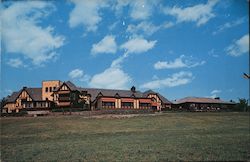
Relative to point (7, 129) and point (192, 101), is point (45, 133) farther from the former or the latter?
point (192, 101)

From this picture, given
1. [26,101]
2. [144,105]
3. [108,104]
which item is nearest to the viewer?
[26,101]

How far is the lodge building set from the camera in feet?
178

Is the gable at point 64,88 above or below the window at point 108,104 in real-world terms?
above

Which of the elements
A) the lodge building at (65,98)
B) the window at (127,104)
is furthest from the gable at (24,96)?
the window at (127,104)

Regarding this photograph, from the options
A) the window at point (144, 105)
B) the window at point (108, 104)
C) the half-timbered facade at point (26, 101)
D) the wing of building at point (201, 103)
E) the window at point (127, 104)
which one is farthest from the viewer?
the wing of building at point (201, 103)

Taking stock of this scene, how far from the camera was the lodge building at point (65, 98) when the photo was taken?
54312 millimetres

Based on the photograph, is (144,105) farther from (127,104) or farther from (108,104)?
(108,104)

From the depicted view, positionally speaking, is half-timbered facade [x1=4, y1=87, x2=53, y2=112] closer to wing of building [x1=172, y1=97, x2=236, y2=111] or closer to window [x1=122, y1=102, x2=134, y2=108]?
window [x1=122, y1=102, x2=134, y2=108]

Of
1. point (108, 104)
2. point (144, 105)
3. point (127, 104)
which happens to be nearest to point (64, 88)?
point (108, 104)

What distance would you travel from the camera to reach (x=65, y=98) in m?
54.2

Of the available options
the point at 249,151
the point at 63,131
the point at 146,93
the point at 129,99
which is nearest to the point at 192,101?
the point at 146,93

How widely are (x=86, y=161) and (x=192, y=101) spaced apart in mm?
57580

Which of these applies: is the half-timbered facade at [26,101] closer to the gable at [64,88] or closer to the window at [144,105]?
the gable at [64,88]

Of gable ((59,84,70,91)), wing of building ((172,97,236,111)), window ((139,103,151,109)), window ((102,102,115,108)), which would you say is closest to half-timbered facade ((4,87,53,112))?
gable ((59,84,70,91))
